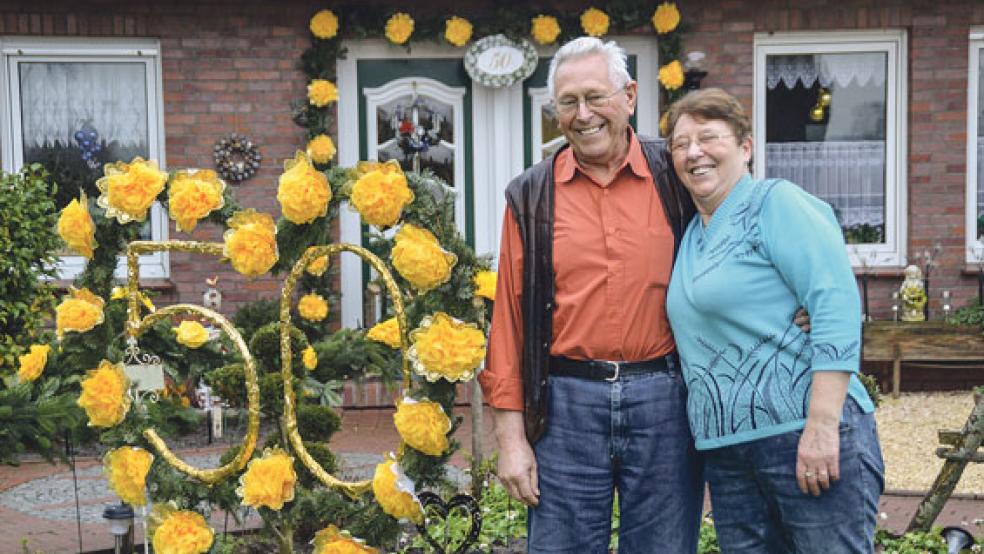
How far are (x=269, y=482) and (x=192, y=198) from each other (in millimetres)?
929

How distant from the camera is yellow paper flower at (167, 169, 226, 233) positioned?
3.44m

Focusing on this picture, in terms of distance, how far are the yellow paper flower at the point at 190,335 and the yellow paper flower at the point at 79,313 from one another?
0.32 meters

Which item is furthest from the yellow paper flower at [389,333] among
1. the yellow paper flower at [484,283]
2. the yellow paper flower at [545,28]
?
the yellow paper flower at [545,28]

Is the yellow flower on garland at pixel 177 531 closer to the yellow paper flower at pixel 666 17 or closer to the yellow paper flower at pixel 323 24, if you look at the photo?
the yellow paper flower at pixel 323 24

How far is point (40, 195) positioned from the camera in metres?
5.15

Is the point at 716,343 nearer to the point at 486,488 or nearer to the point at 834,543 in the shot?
the point at 834,543

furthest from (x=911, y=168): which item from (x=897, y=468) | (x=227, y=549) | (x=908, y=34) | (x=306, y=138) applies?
(x=227, y=549)

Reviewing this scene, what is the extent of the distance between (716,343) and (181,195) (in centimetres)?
177

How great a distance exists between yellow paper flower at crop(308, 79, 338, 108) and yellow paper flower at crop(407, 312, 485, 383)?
537 cm

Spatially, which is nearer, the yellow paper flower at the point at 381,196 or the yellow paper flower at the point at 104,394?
the yellow paper flower at the point at 381,196

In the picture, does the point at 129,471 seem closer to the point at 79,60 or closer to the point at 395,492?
the point at 395,492

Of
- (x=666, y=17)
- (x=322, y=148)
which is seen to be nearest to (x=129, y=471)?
(x=322, y=148)

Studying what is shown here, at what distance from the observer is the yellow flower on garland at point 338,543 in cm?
336

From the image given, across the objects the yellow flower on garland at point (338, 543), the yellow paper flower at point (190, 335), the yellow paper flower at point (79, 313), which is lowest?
the yellow flower on garland at point (338, 543)
